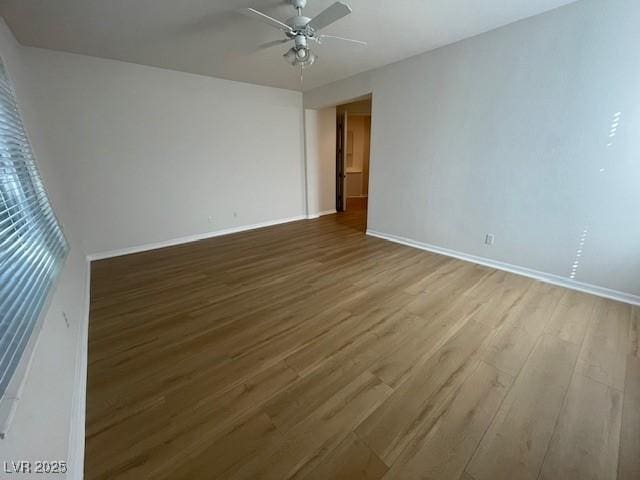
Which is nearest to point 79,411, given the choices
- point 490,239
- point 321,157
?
point 490,239

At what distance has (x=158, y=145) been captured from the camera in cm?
402

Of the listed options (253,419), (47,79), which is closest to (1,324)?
(253,419)

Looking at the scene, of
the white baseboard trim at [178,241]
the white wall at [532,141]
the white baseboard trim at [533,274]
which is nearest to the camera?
the white wall at [532,141]

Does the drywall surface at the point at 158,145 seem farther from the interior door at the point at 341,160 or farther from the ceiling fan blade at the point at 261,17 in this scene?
the ceiling fan blade at the point at 261,17

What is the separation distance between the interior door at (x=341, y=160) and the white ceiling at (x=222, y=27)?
255 centimetres

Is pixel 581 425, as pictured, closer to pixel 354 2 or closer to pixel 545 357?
pixel 545 357

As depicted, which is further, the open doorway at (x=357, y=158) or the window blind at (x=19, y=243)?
the open doorway at (x=357, y=158)

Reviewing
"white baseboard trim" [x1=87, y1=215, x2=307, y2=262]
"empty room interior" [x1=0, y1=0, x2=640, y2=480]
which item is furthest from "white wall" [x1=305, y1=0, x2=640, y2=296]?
"white baseboard trim" [x1=87, y1=215, x2=307, y2=262]

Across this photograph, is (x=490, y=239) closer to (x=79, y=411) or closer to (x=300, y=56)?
(x=300, y=56)

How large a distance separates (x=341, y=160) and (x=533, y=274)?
15.3 ft

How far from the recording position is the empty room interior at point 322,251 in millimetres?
1258

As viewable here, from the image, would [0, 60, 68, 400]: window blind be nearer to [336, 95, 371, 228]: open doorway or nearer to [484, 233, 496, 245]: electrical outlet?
[484, 233, 496, 245]: electrical outlet

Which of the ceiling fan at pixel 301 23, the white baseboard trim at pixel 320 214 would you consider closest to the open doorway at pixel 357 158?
the white baseboard trim at pixel 320 214

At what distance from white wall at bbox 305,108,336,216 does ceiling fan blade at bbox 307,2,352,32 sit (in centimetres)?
344
